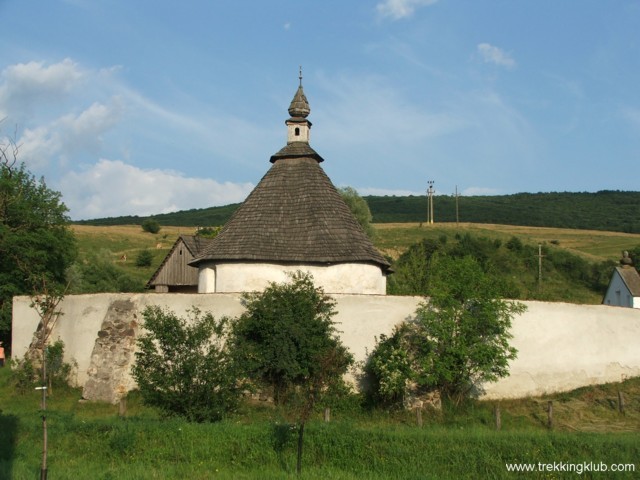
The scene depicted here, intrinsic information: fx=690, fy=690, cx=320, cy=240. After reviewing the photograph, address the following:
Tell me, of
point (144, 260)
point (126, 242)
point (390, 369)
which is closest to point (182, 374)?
point (390, 369)

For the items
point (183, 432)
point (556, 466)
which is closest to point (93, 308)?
point (183, 432)

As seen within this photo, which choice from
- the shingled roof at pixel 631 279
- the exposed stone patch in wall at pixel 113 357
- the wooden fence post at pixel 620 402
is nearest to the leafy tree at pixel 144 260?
the shingled roof at pixel 631 279

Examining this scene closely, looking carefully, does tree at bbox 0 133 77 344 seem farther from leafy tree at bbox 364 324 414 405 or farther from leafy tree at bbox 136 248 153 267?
leafy tree at bbox 136 248 153 267

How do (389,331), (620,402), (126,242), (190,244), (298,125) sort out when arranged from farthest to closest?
(126,242)
(190,244)
(298,125)
(389,331)
(620,402)

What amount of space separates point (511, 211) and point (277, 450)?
10371cm

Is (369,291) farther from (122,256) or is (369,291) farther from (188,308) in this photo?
(122,256)

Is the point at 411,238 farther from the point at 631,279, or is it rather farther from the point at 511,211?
the point at 511,211

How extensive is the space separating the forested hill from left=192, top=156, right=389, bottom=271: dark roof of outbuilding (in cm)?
7673

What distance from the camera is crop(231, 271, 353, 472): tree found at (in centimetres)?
1791

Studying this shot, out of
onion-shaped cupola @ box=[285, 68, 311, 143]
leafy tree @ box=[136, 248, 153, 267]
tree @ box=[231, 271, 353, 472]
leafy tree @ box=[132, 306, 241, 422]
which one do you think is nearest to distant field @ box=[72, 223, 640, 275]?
leafy tree @ box=[136, 248, 153, 267]

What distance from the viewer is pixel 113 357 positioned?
19.6 m

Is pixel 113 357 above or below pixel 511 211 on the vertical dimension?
below

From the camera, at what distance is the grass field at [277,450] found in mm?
12648

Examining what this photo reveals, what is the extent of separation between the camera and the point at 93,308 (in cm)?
2119
